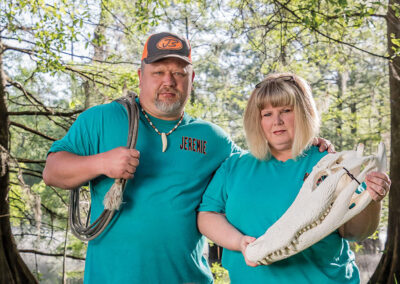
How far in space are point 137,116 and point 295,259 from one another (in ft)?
3.71

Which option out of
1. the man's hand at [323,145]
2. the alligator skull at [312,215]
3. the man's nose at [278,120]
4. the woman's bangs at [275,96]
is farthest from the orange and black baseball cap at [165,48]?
the alligator skull at [312,215]

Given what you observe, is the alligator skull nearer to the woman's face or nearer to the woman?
the woman

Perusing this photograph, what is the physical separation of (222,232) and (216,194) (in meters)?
0.24

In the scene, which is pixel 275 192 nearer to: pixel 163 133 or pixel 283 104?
pixel 283 104

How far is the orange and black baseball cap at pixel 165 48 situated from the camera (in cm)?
262

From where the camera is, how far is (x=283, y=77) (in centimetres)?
241

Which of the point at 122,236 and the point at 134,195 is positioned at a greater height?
the point at 134,195

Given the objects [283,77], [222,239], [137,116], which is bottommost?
[222,239]

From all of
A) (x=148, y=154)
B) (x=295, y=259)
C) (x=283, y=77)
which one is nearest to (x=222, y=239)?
(x=295, y=259)

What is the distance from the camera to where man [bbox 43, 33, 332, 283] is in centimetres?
246

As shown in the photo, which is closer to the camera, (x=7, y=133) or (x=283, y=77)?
(x=283, y=77)

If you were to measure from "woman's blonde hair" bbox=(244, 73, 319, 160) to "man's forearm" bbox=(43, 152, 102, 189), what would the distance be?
2.63ft

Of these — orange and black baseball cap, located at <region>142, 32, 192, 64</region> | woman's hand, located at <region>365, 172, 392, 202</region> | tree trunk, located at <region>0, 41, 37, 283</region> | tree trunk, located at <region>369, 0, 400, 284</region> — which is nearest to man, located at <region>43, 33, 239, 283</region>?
orange and black baseball cap, located at <region>142, 32, 192, 64</region>

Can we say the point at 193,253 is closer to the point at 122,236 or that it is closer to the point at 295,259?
the point at 122,236
